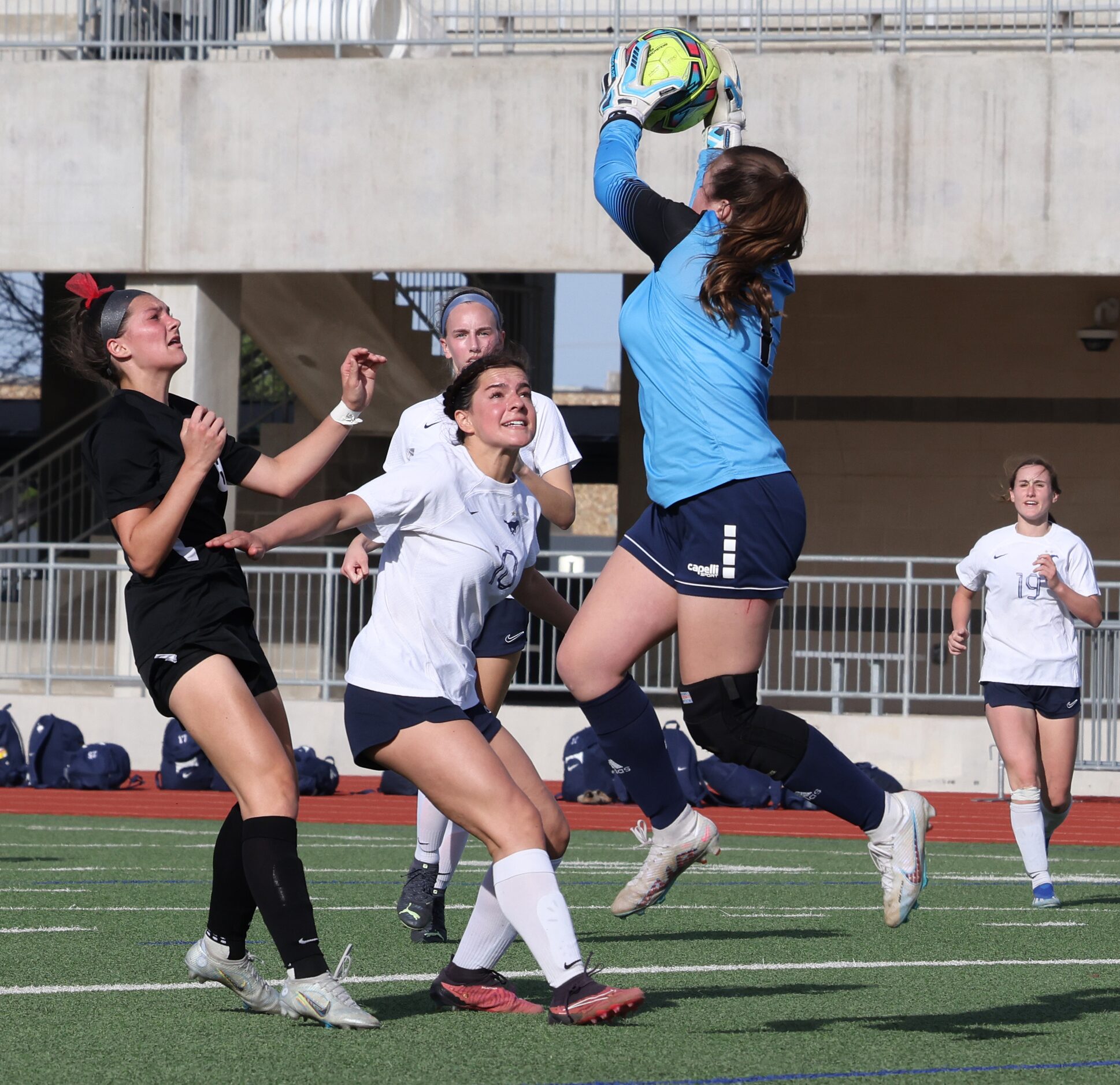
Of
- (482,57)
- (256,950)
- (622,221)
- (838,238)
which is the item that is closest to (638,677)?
(838,238)

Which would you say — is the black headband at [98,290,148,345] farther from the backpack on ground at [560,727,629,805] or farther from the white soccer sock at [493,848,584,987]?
the backpack on ground at [560,727,629,805]

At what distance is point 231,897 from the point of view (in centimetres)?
461

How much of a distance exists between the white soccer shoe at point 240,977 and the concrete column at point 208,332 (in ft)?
37.9

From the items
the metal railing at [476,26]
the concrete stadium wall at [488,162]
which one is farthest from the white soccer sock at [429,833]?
the metal railing at [476,26]

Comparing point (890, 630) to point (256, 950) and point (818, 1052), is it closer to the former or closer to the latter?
point (256, 950)

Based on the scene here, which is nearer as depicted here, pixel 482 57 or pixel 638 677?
pixel 482 57

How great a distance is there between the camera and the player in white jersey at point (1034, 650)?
26.2 ft

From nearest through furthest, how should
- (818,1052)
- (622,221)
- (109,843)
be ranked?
(818,1052) → (622,221) → (109,843)

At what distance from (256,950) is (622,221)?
2706 mm

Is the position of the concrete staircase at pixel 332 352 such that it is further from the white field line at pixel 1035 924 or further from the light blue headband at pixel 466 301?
the white field line at pixel 1035 924

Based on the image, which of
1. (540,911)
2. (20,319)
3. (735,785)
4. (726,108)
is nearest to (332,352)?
(735,785)

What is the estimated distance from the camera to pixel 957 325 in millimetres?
20453

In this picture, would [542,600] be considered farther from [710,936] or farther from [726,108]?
[710,936]

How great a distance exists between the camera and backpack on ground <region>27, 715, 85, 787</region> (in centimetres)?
1395
